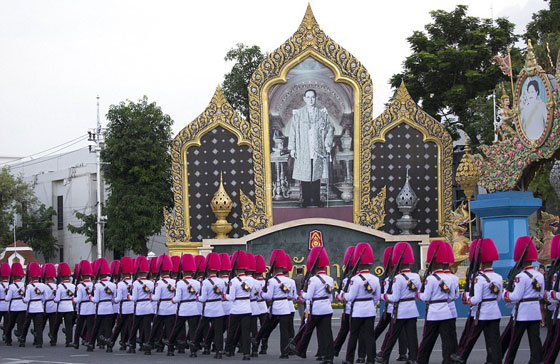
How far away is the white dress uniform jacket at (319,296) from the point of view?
44.8ft

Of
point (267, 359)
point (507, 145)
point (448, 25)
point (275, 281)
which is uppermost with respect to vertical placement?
point (448, 25)

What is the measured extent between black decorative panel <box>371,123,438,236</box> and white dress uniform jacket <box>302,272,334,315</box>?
585 inches

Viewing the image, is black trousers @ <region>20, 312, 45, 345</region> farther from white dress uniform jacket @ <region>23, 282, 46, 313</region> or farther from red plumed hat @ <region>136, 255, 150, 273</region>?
red plumed hat @ <region>136, 255, 150, 273</region>

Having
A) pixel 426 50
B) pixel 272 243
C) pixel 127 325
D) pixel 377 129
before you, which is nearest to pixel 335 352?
pixel 127 325

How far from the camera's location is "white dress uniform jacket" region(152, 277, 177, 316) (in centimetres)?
1598

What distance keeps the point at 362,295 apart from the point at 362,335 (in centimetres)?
55

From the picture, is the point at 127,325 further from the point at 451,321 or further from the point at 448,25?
the point at 448,25

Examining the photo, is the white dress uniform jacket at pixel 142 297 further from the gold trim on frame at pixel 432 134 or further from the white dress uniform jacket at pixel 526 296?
the gold trim on frame at pixel 432 134

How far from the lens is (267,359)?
1482cm

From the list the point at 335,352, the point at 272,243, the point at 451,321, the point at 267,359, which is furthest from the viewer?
the point at 272,243

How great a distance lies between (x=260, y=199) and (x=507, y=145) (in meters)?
8.76

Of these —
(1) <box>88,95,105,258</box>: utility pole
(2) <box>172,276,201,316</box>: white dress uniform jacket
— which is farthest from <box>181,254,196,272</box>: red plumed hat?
(1) <box>88,95,105,258</box>: utility pole

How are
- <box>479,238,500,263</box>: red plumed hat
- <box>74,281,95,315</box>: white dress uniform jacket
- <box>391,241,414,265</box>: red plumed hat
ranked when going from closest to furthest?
<box>479,238,500,263</box>: red plumed hat → <box>391,241,414,265</box>: red plumed hat → <box>74,281,95,315</box>: white dress uniform jacket

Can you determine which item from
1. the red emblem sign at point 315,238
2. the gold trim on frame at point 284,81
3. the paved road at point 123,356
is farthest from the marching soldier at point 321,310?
the gold trim on frame at point 284,81
